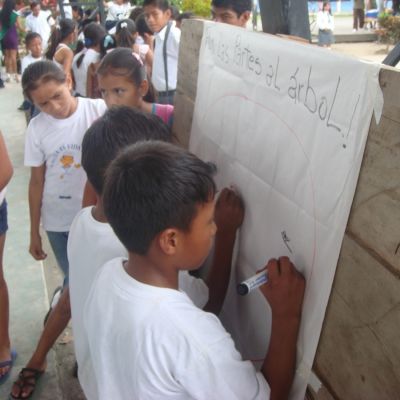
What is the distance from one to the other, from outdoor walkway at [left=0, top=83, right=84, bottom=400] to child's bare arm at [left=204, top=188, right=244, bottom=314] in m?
1.25

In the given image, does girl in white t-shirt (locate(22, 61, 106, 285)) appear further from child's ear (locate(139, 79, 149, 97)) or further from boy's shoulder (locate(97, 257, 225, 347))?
boy's shoulder (locate(97, 257, 225, 347))

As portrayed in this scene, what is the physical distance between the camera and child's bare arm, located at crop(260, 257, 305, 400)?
40.9 inches

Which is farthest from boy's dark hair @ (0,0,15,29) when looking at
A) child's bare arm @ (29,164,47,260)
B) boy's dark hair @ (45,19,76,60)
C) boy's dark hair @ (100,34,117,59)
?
child's bare arm @ (29,164,47,260)

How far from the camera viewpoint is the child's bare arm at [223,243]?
1.33 meters

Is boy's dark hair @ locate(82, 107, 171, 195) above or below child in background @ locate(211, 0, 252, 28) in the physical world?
below

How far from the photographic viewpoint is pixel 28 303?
298cm

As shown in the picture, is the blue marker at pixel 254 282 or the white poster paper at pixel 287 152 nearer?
the white poster paper at pixel 287 152

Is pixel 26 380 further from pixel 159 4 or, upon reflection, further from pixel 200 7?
pixel 200 7

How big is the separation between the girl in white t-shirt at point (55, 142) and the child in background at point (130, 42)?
2554 mm

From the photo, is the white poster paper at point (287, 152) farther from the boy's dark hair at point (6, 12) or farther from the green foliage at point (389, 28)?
the green foliage at point (389, 28)

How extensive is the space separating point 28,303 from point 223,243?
197 centimetres

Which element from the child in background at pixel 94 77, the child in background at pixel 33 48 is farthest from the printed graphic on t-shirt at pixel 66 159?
the child in background at pixel 33 48

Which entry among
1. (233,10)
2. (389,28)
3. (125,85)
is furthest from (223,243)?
(389,28)

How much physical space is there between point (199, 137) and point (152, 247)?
65 centimetres
